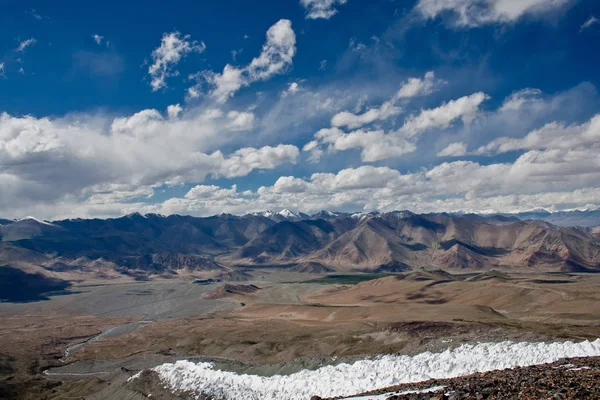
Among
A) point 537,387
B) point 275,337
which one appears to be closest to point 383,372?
point 537,387

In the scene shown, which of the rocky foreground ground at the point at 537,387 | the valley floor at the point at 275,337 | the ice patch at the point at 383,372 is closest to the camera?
the rocky foreground ground at the point at 537,387

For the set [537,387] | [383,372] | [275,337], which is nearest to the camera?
[537,387]

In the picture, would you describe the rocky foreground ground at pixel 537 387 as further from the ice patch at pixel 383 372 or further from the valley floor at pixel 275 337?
the valley floor at pixel 275 337

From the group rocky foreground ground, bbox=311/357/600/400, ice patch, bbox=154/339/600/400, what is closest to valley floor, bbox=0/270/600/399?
ice patch, bbox=154/339/600/400

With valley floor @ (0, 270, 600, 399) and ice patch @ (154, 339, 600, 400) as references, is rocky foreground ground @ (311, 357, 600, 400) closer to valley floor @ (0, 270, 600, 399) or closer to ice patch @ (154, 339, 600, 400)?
ice patch @ (154, 339, 600, 400)

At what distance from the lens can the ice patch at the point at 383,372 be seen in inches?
1575

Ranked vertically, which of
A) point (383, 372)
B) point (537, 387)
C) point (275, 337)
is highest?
point (537, 387)

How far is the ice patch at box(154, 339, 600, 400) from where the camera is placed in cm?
4000

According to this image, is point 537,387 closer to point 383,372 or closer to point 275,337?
point 383,372

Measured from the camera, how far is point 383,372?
143ft

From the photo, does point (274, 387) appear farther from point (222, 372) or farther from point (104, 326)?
point (104, 326)

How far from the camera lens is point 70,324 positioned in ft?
582

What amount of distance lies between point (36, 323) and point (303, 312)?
384 ft

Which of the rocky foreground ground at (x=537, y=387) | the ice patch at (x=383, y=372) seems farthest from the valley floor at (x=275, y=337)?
the rocky foreground ground at (x=537, y=387)
